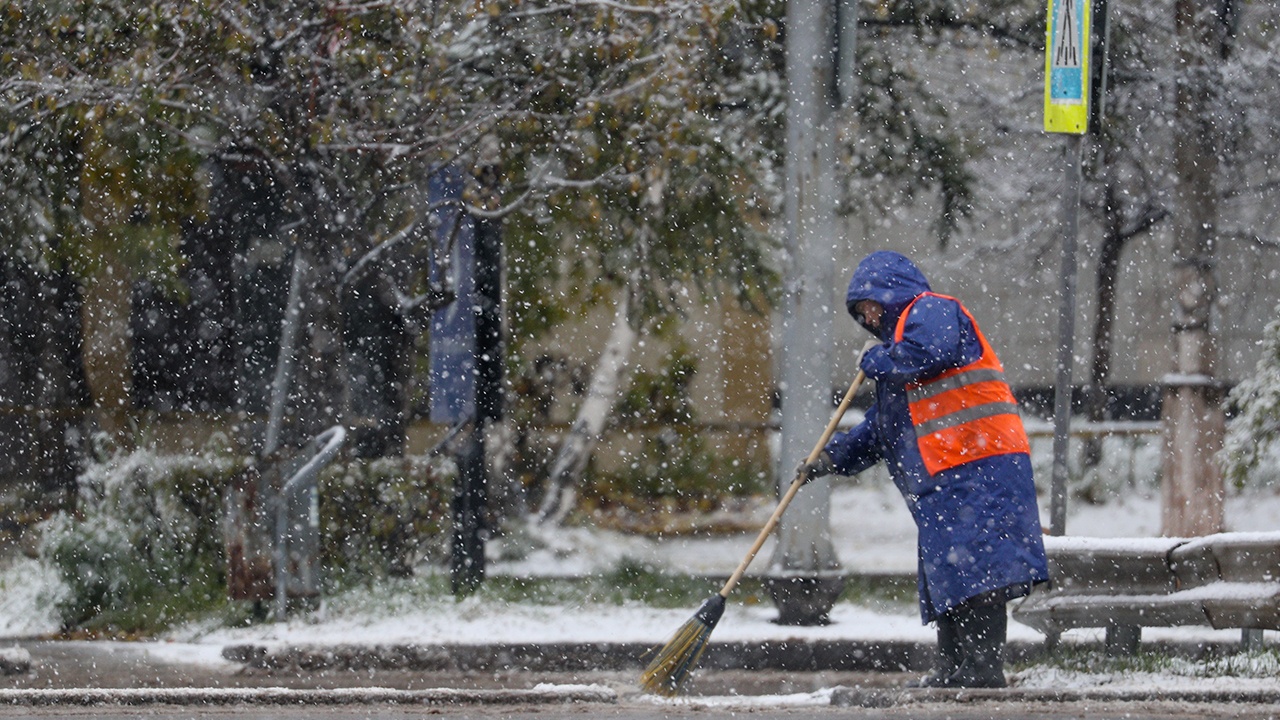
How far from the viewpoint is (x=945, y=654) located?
18.4 ft

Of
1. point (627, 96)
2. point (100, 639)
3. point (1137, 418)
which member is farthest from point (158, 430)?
point (1137, 418)

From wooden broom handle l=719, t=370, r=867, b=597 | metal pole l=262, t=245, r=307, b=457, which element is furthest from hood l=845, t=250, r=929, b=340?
metal pole l=262, t=245, r=307, b=457

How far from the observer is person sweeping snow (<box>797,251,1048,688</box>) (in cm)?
521

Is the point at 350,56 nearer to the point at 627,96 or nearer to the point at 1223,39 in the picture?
the point at 627,96

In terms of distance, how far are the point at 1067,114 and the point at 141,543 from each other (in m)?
5.05

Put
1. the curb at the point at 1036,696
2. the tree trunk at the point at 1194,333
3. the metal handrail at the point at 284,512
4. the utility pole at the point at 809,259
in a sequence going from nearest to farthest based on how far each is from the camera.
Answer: the curb at the point at 1036,696 < the metal handrail at the point at 284,512 < the utility pole at the point at 809,259 < the tree trunk at the point at 1194,333

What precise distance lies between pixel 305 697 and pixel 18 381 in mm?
7974

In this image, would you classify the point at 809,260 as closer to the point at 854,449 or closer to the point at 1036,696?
the point at 854,449

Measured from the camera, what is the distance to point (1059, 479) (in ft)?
20.4

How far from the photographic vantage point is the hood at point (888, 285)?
538 cm

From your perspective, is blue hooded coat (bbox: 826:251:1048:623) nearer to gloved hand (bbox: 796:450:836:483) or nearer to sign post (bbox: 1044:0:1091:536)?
gloved hand (bbox: 796:450:836:483)

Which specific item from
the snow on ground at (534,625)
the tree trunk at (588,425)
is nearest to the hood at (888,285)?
the snow on ground at (534,625)

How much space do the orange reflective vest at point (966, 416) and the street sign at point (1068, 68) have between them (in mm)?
1232

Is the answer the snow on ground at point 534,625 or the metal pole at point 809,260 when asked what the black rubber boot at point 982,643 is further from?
the metal pole at point 809,260
